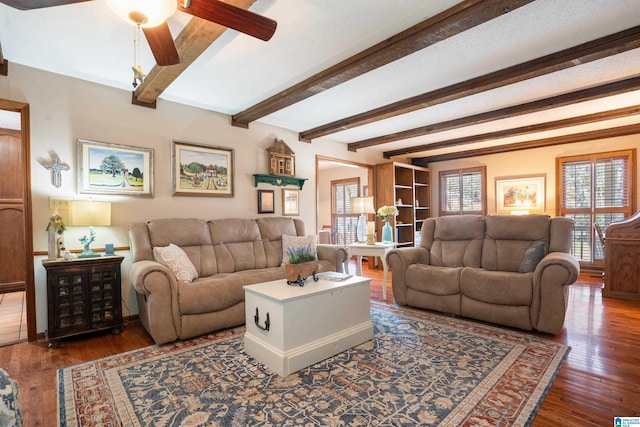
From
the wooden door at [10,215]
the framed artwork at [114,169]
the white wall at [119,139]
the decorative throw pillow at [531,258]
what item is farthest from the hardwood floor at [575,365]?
the wooden door at [10,215]

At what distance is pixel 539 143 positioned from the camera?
18.7 feet

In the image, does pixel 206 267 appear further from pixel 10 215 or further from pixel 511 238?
pixel 10 215

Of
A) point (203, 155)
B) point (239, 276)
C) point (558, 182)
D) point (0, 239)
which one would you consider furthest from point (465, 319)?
point (0, 239)

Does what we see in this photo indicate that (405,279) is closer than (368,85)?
No

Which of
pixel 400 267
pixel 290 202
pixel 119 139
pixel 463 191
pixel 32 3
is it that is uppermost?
pixel 32 3

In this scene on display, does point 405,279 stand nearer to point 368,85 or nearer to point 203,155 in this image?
point 368,85

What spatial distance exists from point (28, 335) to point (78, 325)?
488 millimetres

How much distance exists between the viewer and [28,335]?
112 inches

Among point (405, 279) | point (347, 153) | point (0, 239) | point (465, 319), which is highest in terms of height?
point (347, 153)

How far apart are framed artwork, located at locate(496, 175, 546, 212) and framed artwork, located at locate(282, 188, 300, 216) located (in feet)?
13.4

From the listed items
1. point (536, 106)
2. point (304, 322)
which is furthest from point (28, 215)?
point (536, 106)

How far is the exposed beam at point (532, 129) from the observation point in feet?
13.5

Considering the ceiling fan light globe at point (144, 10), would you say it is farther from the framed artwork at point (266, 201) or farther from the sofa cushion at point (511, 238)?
the sofa cushion at point (511, 238)

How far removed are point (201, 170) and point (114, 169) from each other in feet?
3.00
